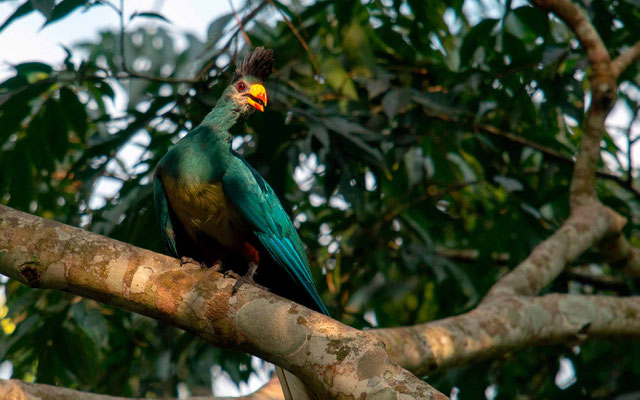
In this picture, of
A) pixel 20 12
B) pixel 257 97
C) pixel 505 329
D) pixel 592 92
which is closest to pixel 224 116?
pixel 257 97

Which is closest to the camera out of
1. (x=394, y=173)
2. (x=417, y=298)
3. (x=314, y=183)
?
(x=394, y=173)

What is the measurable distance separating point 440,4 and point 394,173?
1.02 meters

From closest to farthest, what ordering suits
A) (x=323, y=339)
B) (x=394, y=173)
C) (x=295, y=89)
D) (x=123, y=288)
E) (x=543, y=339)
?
(x=323, y=339) < (x=123, y=288) < (x=543, y=339) < (x=295, y=89) < (x=394, y=173)

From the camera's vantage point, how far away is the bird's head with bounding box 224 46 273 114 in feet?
10.8

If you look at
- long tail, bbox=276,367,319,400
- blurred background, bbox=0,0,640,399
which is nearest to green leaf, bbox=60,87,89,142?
blurred background, bbox=0,0,640,399

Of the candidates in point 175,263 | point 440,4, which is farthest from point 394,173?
point 175,263

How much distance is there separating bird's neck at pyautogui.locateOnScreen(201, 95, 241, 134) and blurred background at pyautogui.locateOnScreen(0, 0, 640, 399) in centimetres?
26

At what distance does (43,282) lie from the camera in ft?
6.96

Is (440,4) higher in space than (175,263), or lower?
higher

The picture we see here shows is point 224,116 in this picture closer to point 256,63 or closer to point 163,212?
point 256,63

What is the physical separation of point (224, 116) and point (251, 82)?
21 cm

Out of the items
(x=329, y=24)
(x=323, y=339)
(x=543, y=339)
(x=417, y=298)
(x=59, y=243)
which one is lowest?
(x=417, y=298)

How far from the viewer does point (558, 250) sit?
11.7ft

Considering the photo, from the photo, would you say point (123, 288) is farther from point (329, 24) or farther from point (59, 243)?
point (329, 24)
